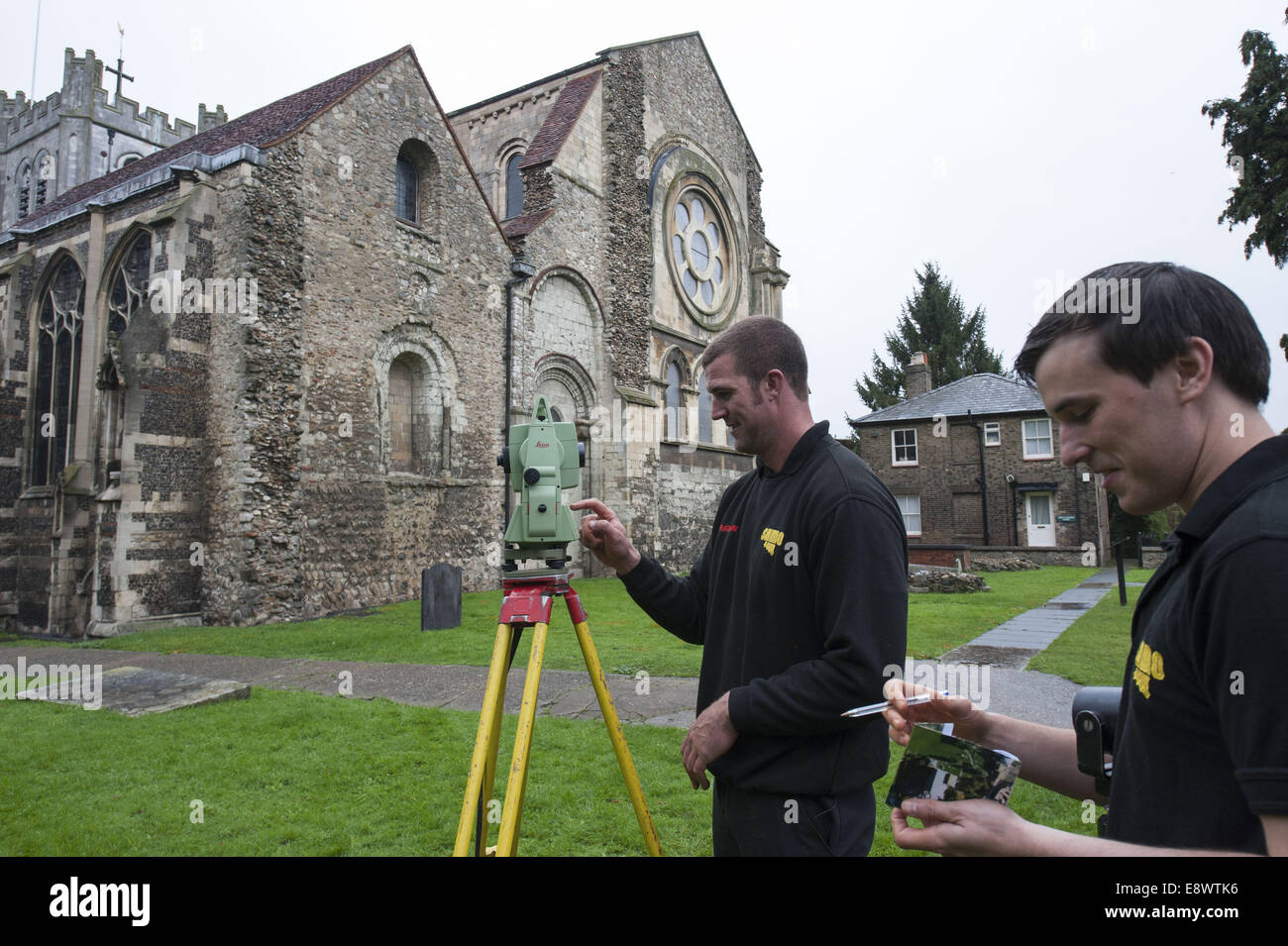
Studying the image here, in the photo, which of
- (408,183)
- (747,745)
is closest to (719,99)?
(408,183)

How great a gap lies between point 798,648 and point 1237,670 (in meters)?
1.29

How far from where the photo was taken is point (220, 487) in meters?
12.7

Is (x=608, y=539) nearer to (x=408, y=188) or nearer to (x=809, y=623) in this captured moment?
(x=809, y=623)

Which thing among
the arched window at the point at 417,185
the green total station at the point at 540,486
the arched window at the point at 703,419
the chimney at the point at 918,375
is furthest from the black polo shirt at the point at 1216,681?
the chimney at the point at 918,375

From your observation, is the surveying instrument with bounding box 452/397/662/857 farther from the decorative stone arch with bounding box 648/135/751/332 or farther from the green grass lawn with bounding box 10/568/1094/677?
the decorative stone arch with bounding box 648/135/751/332

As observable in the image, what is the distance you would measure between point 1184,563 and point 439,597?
1099 centimetres

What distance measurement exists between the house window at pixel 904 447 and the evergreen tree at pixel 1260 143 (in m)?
16.6

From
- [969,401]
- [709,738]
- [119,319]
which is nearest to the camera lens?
[709,738]

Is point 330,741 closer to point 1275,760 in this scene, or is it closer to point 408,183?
point 1275,760

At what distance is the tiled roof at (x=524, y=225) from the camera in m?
18.8

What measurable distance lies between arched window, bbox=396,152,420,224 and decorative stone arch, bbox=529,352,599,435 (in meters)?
4.57

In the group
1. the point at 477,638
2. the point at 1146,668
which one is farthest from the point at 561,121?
the point at 1146,668

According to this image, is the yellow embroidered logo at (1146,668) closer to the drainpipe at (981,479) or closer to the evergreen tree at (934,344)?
the drainpipe at (981,479)

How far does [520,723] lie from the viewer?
108 inches
